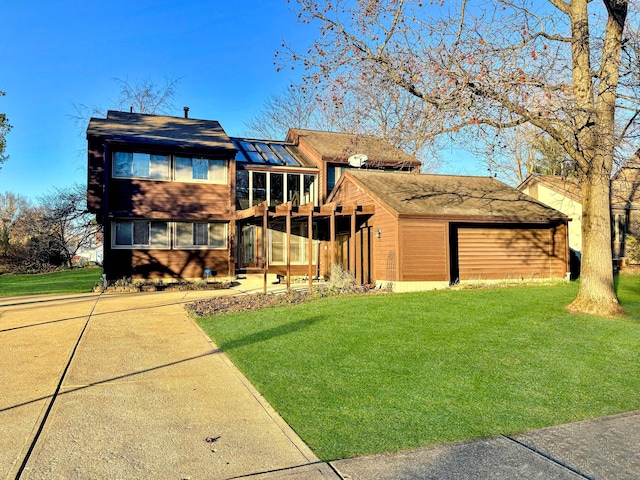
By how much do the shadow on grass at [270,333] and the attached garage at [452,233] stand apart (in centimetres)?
603

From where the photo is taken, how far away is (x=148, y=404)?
5.00 metres

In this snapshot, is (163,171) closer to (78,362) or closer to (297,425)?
(78,362)

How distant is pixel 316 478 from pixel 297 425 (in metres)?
1.05

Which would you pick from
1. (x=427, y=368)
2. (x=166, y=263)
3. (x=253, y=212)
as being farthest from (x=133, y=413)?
(x=166, y=263)

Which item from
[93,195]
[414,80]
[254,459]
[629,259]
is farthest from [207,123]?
[254,459]

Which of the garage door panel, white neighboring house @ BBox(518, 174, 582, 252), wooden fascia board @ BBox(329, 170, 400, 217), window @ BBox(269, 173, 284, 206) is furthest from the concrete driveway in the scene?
white neighboring house @ BBox(518, 174, 582, 252)

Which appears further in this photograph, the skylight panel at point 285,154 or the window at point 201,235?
the skylight panel at point 285,154

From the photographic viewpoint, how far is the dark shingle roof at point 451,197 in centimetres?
1569

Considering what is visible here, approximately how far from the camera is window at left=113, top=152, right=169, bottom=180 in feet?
60.8

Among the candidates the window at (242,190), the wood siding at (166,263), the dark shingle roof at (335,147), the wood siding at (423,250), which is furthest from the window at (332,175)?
the wood siding at (423,250)

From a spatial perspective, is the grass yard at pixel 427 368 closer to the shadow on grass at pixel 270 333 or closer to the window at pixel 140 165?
the shadow on grass at pixel 270 333

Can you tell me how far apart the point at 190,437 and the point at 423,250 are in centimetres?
1184

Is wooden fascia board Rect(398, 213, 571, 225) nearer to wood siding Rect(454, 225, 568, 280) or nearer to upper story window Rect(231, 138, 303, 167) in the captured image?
wood siding Rect(454, 225, 568, 280)

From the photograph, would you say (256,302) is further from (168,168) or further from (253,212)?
(168,168)
